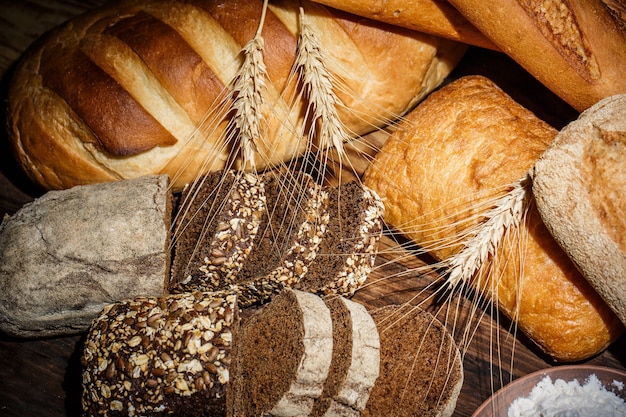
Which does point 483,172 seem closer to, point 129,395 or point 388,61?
point 388,61

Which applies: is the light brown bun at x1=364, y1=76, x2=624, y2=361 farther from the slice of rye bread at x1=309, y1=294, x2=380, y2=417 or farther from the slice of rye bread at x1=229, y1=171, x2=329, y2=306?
the slice of rye bread at x1=309, y1=294, x2=380, y2=417

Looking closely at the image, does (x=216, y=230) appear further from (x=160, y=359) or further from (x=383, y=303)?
(x=383, y=303)

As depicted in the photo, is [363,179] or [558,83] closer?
[558,83]

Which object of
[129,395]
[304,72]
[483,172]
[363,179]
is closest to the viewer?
[129,395]

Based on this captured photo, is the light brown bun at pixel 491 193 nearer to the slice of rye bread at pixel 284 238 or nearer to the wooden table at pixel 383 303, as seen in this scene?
the wooden table at pixel 383 303

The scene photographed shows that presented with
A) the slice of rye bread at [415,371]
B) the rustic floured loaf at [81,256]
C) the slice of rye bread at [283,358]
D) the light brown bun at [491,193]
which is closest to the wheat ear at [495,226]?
the light brown bun at [491,193]

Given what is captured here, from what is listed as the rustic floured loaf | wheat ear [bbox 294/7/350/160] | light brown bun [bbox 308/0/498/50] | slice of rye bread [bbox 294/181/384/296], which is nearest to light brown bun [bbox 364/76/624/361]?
slice of rye bread [bbox 294/181/384/296]

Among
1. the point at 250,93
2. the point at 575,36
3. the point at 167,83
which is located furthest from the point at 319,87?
the point at 575,36

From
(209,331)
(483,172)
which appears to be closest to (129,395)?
(209,331)
